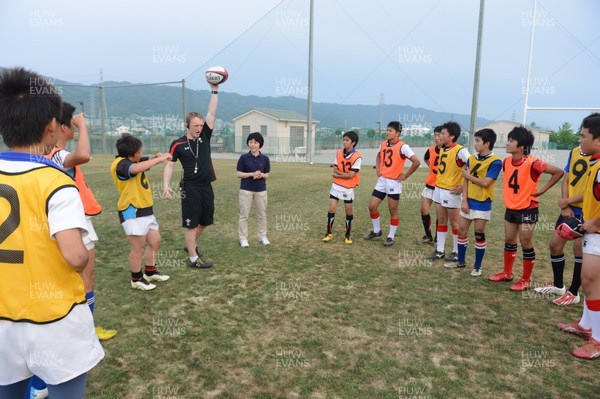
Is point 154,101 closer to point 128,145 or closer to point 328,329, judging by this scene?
point 128,145

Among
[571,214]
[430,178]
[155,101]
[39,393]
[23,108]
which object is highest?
[155,101]

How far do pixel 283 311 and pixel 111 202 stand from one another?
849 centimetres

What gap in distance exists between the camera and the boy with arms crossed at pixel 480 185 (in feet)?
18.1

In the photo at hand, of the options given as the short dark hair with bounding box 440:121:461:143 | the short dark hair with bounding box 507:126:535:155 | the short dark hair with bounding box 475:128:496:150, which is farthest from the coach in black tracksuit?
the short dark hair with bounding box 507:126:535:155

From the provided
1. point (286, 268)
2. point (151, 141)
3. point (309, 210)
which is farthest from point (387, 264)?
point (151, 141)

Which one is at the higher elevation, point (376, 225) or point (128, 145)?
point (128, 145)

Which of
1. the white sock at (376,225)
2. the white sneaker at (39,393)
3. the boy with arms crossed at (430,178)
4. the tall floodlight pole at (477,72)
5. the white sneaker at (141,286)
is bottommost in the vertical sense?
the white sneaker at (39,393)

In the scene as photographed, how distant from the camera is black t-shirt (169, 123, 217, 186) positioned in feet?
18.5

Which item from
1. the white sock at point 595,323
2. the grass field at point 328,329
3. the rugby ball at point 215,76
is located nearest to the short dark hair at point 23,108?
the grass field at point 328,329

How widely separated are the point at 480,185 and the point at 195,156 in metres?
4.33

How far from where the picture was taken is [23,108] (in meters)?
1.71

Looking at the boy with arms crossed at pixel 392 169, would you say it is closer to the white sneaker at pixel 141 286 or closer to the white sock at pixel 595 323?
the white sock at pixel 595 323

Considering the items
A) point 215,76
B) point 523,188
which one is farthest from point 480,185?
point 215,76

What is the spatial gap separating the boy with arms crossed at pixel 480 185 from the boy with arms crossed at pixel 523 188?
234 mm
